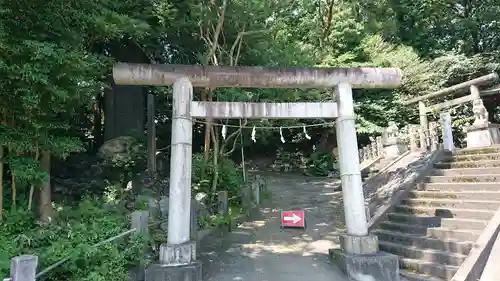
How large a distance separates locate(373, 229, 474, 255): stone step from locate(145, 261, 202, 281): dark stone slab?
14.4 feet

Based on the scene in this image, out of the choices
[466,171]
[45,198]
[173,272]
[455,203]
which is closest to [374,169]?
[466,171]

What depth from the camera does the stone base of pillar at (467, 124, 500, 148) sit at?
11727 mm

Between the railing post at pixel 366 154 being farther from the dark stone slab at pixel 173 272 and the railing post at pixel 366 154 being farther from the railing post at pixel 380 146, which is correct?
the dark stone slab at pixel 173 272

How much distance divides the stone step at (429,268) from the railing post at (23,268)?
247 inches

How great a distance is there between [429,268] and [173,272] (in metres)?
4.66

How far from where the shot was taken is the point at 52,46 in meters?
5.14

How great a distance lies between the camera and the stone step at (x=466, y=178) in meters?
7.95

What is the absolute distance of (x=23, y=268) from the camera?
3.62 metres

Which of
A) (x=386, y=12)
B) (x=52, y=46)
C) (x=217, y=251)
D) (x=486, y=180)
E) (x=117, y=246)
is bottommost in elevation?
(x=217, y=251)

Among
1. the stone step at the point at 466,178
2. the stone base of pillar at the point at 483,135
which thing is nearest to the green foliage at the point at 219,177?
the stone step at the point at 466,178

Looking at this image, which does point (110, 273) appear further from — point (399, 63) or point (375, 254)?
point (399, 63)

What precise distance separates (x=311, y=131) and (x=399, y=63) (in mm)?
7052

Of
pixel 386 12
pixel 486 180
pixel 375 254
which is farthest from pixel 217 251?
pixel 386 12

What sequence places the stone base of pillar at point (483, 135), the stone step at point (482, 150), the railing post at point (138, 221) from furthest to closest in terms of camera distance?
the stone base of pillar at point (483, 135) → the stone step at point (482, 150) → the railing post at point (138, 221)
